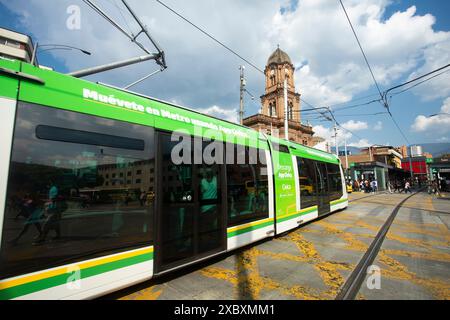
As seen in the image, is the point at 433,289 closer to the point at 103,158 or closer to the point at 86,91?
the point at 103,158

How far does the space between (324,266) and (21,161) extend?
496 cm

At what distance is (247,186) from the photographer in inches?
208

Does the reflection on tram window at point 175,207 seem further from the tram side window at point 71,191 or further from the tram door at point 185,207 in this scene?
the tram side window at point 71,191

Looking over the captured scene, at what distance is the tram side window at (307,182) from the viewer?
763 centimetres

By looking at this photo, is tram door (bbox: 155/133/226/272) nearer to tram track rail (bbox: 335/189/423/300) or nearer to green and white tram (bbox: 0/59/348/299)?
green and white tram (bbox: 0/59/348/299)

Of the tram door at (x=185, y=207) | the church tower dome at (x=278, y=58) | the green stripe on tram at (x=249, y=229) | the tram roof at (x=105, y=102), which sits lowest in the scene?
the green stripe on tram at (x=249, y=229)

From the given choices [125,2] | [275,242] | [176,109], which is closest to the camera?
[176,109]

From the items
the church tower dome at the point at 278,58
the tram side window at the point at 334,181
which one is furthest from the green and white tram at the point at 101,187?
the church tower dome at the point at 278,58

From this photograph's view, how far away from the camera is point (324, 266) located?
437 cm

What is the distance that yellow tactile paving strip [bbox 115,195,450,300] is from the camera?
11.1ft

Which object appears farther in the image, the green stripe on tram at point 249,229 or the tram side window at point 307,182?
the tram side window at point 307,182

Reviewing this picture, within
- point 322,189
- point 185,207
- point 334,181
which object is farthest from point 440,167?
point 185,207

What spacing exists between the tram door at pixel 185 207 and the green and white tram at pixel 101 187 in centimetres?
2
